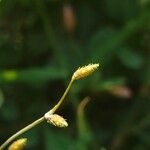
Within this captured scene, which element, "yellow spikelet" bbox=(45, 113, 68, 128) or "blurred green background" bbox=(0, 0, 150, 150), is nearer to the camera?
"yellow spikelet" bbox=(45, 113, 68, 128)

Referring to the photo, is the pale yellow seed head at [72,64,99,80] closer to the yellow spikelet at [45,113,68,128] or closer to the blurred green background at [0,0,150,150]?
the yellow spikelet at [45,113,68,128]

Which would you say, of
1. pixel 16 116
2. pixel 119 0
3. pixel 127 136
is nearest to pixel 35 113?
pixel 16 116

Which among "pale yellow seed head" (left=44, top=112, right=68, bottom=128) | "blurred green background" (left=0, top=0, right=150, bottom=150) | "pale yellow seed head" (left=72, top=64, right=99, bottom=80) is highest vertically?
"blurred green background" (left=0, top=0, right=150, bottom=150)

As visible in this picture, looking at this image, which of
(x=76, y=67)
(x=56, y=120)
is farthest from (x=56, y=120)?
(x=76, y=67)

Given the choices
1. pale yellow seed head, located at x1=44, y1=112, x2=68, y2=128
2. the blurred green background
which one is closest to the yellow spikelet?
pale yellow seed head, located at x1=44, y1=112, x2=68, y2=128

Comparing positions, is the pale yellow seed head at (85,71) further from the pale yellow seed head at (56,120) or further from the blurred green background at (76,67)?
the blurred green background at (76,67)

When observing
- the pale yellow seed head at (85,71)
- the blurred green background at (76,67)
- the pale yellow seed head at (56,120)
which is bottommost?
the pale yellow seed head at (56,120)

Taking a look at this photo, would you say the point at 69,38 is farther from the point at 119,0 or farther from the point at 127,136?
the point at 127,136

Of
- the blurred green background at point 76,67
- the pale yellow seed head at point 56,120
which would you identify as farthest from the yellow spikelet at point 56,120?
the blurred green background at point 76,67

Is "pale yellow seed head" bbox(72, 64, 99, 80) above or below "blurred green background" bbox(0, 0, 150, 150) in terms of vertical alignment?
below
